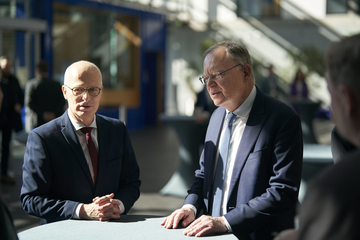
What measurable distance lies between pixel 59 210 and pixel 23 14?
8580mm

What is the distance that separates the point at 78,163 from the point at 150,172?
17.1ft

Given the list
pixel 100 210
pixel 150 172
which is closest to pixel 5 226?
pixel 100 210

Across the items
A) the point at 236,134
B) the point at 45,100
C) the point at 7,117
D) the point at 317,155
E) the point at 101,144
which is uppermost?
the point at 236,134

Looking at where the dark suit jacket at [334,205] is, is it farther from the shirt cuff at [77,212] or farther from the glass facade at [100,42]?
the glass facade at [100,42]

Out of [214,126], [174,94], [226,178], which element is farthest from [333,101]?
[174,94]

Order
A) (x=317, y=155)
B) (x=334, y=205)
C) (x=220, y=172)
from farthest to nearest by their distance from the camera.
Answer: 1. (x=317, y=155)
2. (x=220, y=172)
3. (x=334, y=205)

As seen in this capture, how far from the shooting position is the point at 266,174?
2.12 meters

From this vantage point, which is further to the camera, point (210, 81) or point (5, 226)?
point (210, 81)

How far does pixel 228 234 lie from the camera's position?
6.20ft

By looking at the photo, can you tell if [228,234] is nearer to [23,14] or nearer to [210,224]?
[210,224]

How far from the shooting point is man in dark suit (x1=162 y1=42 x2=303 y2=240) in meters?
2.02

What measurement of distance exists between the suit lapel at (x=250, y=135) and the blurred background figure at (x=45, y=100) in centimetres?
517

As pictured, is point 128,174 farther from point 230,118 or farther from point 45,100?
point 45,100

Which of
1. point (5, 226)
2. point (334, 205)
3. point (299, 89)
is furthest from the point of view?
point (299, 89)
